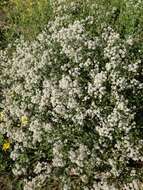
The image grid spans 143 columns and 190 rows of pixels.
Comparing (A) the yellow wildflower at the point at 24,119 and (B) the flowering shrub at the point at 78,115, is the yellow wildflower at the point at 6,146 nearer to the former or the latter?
(B) the flowering shrub at the point at 78,115

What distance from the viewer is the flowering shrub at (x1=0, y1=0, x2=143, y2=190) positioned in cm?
633

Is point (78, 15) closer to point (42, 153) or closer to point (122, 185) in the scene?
point (42, 153)

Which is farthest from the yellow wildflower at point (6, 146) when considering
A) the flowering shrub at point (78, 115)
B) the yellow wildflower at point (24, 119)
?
the yellow wildflower at point (24, 119)

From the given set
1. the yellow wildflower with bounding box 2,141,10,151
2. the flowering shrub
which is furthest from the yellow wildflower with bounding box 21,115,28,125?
the yellow wildflower with bounding box 2,141,10,151

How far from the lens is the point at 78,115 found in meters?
6.41

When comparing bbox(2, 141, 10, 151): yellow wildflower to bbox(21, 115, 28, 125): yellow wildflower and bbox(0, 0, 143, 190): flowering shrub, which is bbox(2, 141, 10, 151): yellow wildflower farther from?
bbox(21, 115, 28, 125): yellow wildflower

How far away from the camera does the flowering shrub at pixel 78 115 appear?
20.8ft

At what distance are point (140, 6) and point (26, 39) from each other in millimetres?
1931

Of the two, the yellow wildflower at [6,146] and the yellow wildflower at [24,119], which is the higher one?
the yellow wildflower at [24,119]

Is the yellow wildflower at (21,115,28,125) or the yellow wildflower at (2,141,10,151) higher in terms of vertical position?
the yellow wildflower at (21,115,28,125)

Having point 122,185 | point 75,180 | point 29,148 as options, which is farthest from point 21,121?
point 122,185

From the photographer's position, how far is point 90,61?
674 cm

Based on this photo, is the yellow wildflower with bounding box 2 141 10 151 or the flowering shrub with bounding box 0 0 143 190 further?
the yellow wildflower with bounding box 2 141 10 151

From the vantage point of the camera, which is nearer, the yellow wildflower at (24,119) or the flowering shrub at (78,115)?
the flowering shrub at (78,115)
